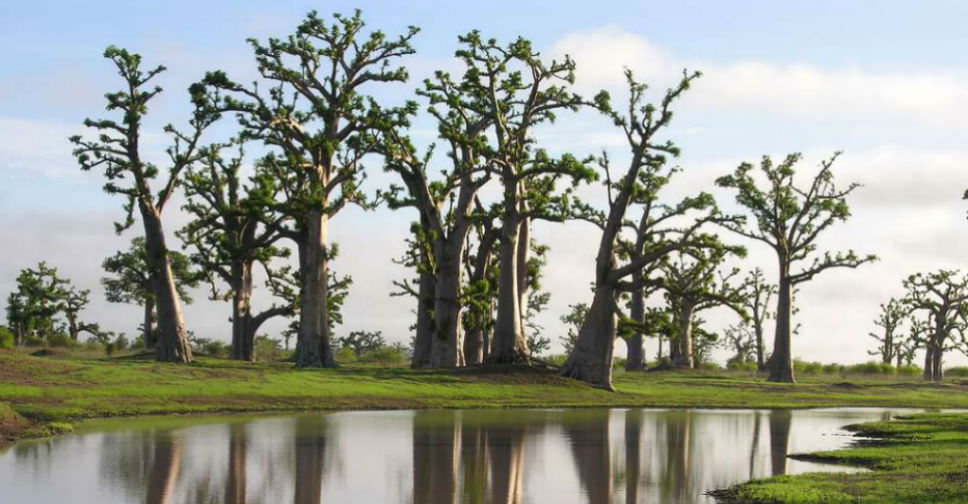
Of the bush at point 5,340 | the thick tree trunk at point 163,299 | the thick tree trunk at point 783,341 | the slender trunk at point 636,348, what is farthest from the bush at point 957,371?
the bush at point 5,340

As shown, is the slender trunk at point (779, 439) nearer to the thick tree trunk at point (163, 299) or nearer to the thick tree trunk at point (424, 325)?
the thick tree trunk at point (424, 325)

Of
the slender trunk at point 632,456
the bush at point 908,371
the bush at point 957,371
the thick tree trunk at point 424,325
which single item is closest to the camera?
the slender trunk at point 632,456

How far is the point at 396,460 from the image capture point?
2581 cm

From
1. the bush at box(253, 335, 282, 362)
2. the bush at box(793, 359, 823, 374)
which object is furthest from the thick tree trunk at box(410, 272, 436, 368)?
the bush at box(793, 359, 823, 374)

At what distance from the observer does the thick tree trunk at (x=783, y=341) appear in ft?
245

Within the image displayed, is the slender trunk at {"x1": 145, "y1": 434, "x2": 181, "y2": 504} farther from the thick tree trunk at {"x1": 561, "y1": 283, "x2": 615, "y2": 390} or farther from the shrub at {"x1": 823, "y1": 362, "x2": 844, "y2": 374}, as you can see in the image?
the shrub at {"x1": 823, "y1": 362, "x2": 844, "y2": 374}

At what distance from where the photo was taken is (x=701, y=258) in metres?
56.5

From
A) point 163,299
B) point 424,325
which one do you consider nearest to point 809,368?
point 424,325

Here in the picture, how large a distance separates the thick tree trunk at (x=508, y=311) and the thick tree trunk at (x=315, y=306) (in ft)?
29.4

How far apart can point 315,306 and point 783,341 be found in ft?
100

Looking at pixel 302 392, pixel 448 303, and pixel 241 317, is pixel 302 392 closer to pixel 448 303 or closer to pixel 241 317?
pixel 448 303

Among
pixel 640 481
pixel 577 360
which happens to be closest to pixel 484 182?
pixel 577 360

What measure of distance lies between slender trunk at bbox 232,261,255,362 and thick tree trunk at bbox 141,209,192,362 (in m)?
14.7

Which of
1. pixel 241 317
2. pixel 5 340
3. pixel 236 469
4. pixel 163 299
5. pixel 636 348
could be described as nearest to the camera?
pixel 236 469
